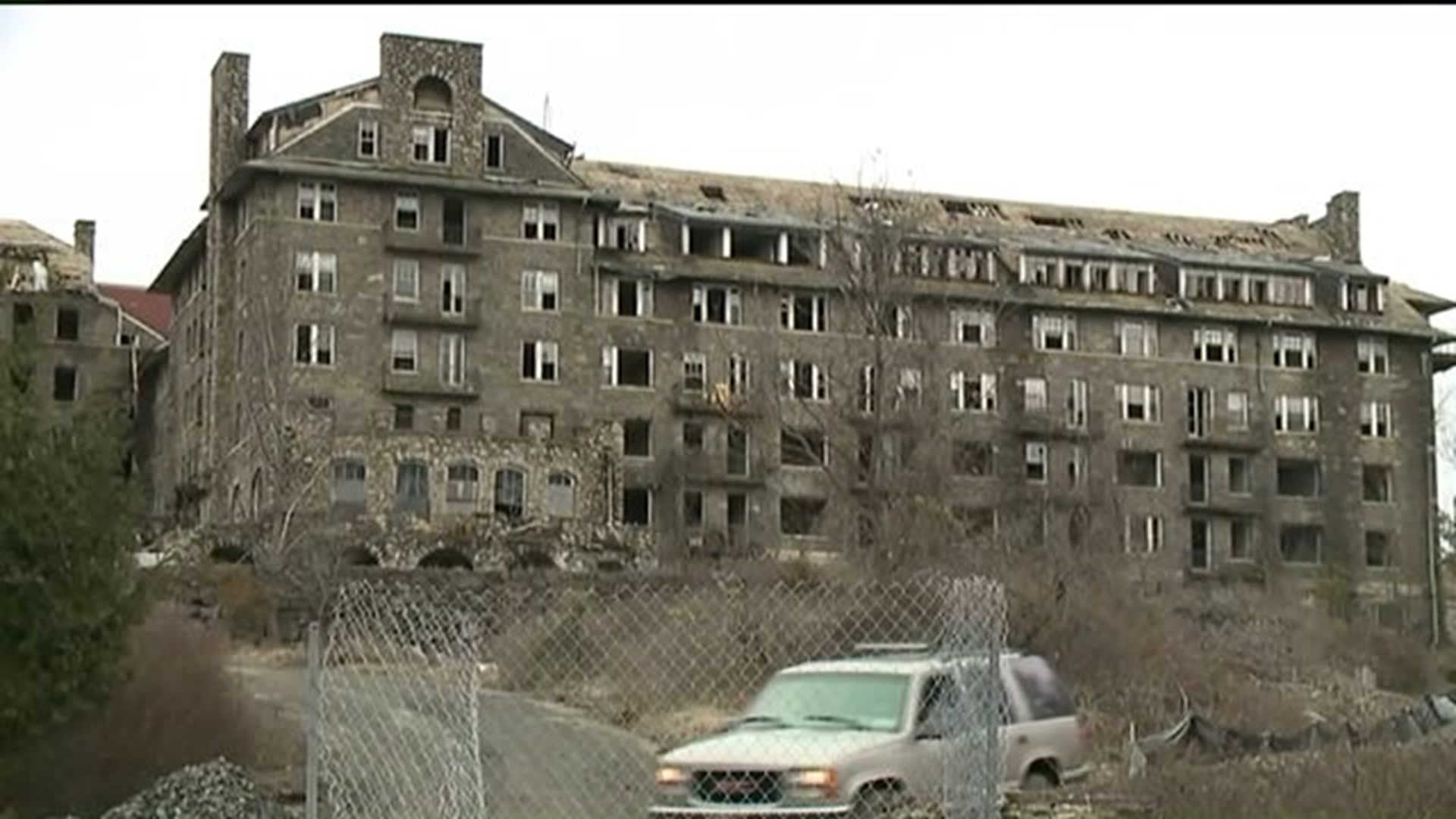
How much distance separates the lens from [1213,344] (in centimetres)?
8281

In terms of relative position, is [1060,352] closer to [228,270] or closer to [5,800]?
[228,270]

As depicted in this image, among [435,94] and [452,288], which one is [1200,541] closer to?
[452,288]

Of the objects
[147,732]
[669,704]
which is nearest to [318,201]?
[669,704]

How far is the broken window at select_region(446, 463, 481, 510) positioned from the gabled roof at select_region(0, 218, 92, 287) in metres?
21.6

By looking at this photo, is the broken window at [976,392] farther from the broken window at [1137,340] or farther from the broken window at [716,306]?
the broken window at [716,306]

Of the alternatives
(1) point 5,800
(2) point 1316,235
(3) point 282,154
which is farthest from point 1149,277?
(1) point 5,800

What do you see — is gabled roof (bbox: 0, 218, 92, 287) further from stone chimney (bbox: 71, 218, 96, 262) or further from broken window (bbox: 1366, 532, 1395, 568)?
broken window (bbox: 1366, 532, 1395, 568)

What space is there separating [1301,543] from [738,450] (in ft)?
77.8

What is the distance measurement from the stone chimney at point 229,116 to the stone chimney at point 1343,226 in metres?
44.4

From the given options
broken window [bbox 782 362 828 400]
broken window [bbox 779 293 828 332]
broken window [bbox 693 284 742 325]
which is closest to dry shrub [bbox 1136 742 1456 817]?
broken window [bbox 782 362 828 400]

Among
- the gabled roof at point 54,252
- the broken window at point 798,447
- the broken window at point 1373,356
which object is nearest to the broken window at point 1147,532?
the broken window at point 1373,356

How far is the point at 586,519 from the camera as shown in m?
70.1

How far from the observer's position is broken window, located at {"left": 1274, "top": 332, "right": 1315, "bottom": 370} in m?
83.8

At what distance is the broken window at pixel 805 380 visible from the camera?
248 ft
